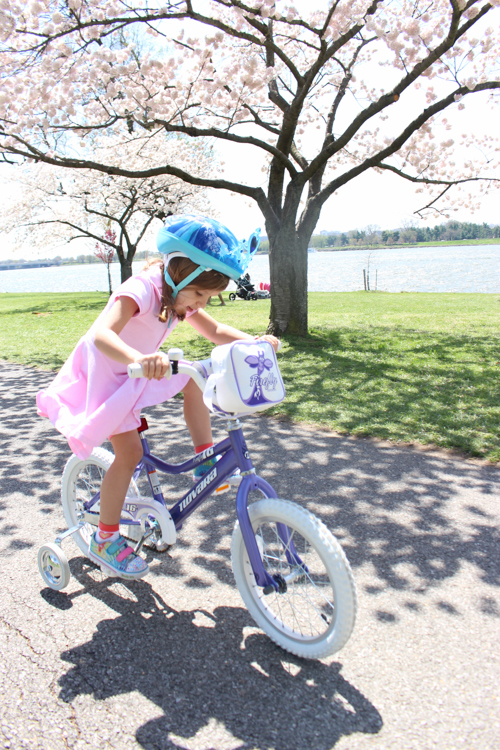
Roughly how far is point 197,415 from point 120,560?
82cm

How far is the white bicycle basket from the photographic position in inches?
77.8

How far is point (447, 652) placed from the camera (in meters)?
2.23

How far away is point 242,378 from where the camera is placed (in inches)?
78.1

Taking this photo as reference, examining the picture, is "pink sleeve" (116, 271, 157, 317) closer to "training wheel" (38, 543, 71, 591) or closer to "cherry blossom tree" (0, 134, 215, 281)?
"training wheel" (38, 543, 71, 591)

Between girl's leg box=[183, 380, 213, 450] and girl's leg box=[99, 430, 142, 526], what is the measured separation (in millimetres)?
322

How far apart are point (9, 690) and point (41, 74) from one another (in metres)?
A: 10.2

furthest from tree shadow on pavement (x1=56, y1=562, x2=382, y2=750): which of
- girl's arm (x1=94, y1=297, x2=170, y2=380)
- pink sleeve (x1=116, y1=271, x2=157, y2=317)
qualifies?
pink sleeve (x1=116, y1=271, x2=157, y2=317)

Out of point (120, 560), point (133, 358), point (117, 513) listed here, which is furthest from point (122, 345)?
point (120, 560)

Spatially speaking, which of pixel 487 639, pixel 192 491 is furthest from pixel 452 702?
pixel 192 491

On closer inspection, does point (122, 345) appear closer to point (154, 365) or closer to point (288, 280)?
point (154, 365)

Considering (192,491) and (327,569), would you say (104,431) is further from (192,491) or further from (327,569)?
(327,569)

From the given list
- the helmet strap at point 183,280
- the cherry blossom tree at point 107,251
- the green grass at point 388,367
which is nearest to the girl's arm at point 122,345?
the helmet strap at point 183,280

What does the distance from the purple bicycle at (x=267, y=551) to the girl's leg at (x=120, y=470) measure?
0.13 meters

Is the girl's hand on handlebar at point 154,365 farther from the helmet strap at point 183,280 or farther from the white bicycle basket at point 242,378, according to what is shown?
the helmet strap at point 183,280
